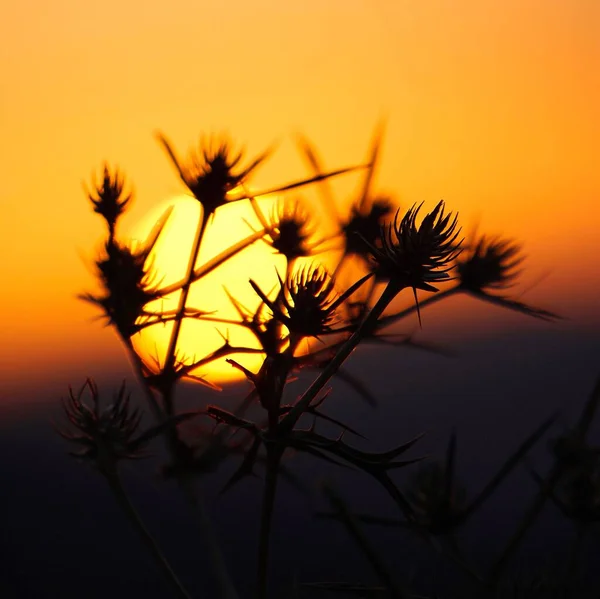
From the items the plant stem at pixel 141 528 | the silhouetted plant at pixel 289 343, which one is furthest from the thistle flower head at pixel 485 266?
the plant stem at pixel 141 528

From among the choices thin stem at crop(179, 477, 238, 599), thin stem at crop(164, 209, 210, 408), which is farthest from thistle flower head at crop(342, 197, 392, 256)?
thin stem at crop(179, 477, 238, 599)

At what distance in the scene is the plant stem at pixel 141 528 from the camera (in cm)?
55

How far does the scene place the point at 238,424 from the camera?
51cm

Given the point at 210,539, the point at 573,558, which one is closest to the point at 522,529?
the point at 573,558

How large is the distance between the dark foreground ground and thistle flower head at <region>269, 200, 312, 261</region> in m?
0.13

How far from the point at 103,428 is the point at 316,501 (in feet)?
0.59

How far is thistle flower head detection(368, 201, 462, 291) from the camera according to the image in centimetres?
47

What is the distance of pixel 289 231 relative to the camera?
0.77 meters

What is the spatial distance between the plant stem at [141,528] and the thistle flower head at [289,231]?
0.28 m

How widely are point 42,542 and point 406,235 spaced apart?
14.1ft

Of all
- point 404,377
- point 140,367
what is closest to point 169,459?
point 140,367

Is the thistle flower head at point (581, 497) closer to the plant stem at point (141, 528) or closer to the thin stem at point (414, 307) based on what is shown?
the thin stem at point (414, 307)

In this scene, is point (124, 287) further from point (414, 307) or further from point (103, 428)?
point (414, 307)

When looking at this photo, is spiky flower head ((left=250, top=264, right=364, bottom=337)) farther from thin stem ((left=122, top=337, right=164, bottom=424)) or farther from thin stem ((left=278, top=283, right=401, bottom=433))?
thin stem ((left=122, top=337, right=164, bottom=424))
